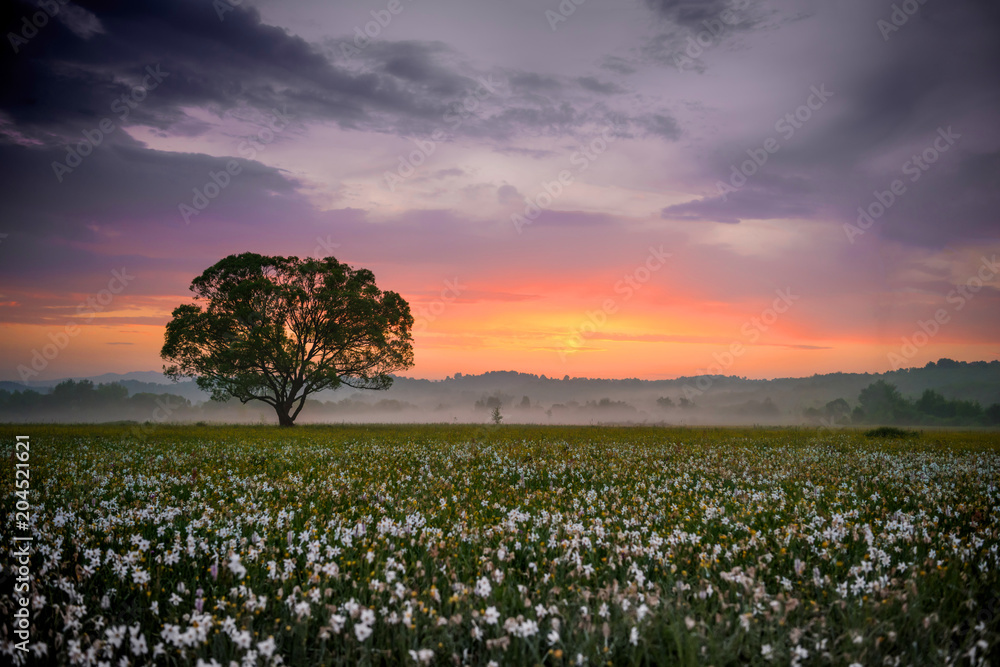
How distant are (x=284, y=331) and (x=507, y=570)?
39.6 meters

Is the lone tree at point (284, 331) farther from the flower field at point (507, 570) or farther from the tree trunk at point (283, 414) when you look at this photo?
the flower field at point (507, 570)

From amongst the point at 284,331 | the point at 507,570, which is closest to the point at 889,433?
the point at 507,570

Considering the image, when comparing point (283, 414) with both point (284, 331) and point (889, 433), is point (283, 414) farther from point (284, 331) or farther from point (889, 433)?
point (889, 433)

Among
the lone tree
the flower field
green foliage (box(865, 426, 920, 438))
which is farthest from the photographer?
the lone tree

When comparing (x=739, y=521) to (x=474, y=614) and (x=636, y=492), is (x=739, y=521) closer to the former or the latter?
(x=636, y=492)

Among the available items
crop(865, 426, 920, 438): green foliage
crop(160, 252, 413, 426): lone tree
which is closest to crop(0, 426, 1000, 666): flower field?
crop(865, 426, 920, 438): green foliage

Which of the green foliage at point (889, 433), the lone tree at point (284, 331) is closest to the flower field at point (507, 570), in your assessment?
the green foliage at point (889, 433)

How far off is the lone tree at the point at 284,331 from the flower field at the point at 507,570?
2982cm

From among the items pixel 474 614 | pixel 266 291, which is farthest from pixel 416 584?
pixel 266 291

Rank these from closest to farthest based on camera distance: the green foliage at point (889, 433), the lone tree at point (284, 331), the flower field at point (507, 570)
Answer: the flower field at point (507, 570), the green foliage at point (889, 433), the lone tree at point (284, 331)

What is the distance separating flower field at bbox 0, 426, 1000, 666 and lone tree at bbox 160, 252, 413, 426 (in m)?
29.8

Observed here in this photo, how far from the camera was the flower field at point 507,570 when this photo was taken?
4.02m

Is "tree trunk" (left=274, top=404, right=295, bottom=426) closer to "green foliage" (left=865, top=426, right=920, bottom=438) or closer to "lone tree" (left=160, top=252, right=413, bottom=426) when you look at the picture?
"lone tree" (left=160, top=252, right=413, bottom=426)

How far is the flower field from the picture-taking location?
4016 mm
